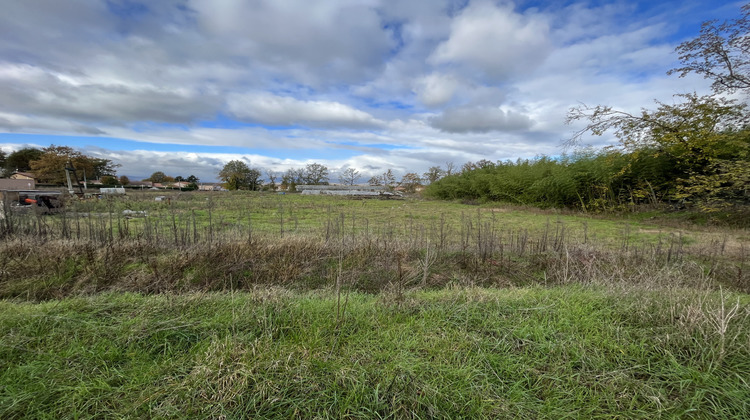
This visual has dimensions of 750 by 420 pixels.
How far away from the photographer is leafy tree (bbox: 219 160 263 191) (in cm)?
4884

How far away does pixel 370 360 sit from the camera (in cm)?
201

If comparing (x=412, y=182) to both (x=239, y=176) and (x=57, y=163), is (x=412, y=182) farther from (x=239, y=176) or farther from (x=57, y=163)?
(x=57, y=163)

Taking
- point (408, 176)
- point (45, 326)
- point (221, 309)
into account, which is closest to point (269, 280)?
point (221, 309)

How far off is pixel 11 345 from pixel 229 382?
1652 millimetres

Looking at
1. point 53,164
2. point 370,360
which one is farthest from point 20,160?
point 370,360

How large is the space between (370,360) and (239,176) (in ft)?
→ 172

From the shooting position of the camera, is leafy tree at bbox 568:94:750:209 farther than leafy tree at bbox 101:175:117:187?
No

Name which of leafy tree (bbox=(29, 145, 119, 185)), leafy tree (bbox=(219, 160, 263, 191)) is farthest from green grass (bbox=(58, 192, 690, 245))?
leafy tree (bbox=(219, 160, 263, 191))

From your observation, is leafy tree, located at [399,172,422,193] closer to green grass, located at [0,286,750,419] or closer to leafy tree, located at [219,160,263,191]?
leafy tree, located at [219,160,263,191]

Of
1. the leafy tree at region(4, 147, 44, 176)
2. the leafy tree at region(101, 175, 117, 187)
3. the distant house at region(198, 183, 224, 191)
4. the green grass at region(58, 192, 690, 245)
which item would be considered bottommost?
the green grass at region(58, 192, 690, 245)

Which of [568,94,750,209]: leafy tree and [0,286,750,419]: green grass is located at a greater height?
[568,94,750,209]: leafy tree

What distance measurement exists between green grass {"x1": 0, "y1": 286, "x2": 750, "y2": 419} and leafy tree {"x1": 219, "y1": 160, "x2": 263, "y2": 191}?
4962cm

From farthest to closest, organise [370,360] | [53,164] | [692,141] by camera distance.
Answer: [53,164]
[692,141]
[370,360]

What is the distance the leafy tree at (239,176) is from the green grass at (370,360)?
4962 centimetres
